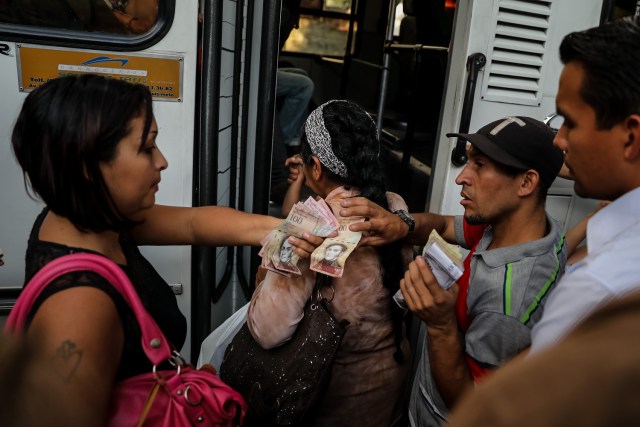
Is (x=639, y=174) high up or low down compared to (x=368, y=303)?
up

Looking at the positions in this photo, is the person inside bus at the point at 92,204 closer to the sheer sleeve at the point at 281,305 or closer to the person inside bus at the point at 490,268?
the sheer sleeve at the point at 281,305

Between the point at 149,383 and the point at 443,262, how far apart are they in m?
0.84

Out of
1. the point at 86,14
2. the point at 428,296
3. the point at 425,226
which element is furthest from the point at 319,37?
the point at 428,296

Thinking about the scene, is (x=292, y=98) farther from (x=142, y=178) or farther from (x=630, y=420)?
(x=630, y=420)

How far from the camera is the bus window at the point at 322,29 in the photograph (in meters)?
6.75

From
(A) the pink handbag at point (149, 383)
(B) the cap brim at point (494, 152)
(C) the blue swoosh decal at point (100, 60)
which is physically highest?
(C) the blue swoosh decal at point (100, 60)

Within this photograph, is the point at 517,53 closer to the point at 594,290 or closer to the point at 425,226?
the point at 425,226

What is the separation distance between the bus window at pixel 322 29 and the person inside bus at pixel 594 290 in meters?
6.03

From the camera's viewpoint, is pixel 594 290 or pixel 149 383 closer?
pixel 594 290

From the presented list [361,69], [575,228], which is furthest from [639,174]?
[361,69]

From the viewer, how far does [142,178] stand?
132 cm

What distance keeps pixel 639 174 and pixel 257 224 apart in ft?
3.86

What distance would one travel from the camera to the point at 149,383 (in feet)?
3.91

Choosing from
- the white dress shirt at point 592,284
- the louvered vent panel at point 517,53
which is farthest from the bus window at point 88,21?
the white dress shirt at point 592,284
